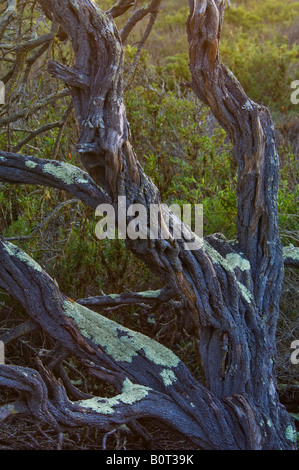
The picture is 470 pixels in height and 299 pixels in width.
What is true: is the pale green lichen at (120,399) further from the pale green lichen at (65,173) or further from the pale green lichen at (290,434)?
the pale green lichen at (65,173)

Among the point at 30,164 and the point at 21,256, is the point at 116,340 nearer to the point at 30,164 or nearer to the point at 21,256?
the point at 21,256

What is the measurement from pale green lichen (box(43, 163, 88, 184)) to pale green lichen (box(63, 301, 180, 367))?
49 centimetres

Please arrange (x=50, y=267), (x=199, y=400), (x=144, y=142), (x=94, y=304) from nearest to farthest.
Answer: (x=199, y=400), (x=94, y=304), (x=50, y=267), (x=144, y=142)

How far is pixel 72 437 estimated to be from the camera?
7.83ft

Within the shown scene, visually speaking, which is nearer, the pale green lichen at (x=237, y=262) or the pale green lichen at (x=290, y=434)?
the pale green lichen at (x=290, y=434)

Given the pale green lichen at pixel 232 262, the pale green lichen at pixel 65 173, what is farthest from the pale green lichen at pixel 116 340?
the pale green lichen at pixel 65 173

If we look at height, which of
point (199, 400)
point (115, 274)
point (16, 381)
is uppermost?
point (115, 274)

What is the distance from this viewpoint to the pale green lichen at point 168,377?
2166 mm

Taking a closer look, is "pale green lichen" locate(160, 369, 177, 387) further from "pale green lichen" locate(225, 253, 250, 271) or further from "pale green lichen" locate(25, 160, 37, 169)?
"pale green lichen" locate(25, 160, 37, 169)

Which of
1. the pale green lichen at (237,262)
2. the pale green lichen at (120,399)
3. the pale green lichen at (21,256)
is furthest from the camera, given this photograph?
the pale green lichen at (237,262)

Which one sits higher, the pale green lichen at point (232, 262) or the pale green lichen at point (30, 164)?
the pale green lichen at point (30, 164)

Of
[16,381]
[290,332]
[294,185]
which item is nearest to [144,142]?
[294,185]
